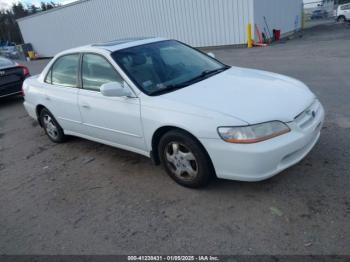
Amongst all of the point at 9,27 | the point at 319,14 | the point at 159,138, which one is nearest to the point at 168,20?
the point at 159,138

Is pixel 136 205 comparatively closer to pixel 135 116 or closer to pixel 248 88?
pixel 135 116

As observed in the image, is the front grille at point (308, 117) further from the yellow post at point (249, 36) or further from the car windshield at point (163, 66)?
the yellow post at point (249, 36)

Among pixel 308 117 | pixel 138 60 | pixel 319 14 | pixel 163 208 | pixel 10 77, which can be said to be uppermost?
pixel 138 60

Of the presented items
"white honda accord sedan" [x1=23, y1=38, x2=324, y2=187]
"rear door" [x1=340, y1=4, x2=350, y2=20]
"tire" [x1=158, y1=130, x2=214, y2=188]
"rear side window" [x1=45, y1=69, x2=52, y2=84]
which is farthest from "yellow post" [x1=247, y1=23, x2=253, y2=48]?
"rear door" [x1=340, y1=4, x2=350, y2=20]

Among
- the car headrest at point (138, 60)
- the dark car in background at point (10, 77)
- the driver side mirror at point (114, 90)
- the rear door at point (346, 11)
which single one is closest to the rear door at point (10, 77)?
the dark car in background at point (10, 77)

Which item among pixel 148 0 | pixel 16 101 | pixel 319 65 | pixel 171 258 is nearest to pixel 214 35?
pixel 148 0

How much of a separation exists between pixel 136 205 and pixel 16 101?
801 cm

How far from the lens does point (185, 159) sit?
3402 millimetres

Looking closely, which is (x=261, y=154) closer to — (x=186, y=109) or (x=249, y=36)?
(x=186, y=109)

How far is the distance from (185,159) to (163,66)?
4.26ft

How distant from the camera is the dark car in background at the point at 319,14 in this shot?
42281mm

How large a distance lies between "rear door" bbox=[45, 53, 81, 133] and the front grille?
2895mm

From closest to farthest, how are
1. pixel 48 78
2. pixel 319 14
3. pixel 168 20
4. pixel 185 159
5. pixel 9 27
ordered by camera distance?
1. pixel 185 159
2. pixel 48 78
3. pixel 168 20
4. pixel 319 14
5. pixel 9 27

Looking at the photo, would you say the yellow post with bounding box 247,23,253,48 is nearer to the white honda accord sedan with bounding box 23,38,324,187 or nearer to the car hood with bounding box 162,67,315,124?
the white honda accord sedan with bounding box 23,38,324,187
